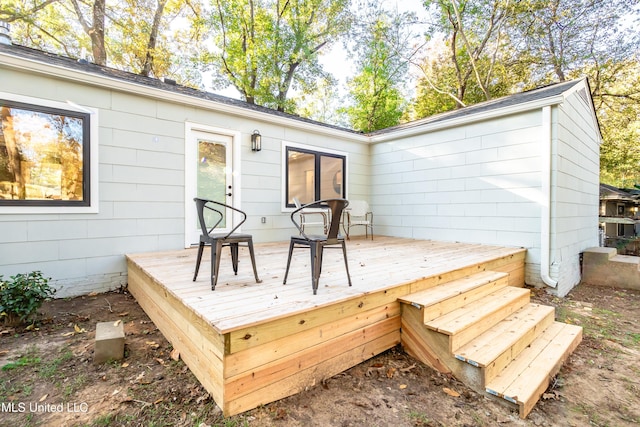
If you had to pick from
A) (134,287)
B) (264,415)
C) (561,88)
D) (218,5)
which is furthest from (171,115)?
(218,5)

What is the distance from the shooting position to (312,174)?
589 centimetres

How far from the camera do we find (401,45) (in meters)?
13.2

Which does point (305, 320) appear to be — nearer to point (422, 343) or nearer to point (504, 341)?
point (422, 343)

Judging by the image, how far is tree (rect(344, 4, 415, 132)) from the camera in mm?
13016

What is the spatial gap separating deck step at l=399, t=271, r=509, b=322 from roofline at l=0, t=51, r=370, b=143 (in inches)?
152

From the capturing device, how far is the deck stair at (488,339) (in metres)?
1.89

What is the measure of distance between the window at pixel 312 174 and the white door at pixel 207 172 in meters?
1.10

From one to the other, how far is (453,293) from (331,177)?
4.00m

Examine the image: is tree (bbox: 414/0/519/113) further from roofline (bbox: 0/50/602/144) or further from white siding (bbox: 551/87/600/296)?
roofline (bbox: 0/50/602/144)

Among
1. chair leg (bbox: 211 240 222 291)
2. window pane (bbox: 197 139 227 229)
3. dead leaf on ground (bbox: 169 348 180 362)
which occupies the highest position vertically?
window pane (bbox: 197 139 227 229)

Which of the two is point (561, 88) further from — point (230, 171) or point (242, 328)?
point (242, 328)

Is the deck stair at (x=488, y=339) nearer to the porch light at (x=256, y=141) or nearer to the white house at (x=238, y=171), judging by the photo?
the white house at (x=238, y=171)

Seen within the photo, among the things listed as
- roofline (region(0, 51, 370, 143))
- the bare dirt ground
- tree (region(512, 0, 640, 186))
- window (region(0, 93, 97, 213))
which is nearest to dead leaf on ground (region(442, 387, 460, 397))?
the bare dirt ground

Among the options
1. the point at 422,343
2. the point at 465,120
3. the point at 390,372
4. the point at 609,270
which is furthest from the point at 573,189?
the point at 390,372
